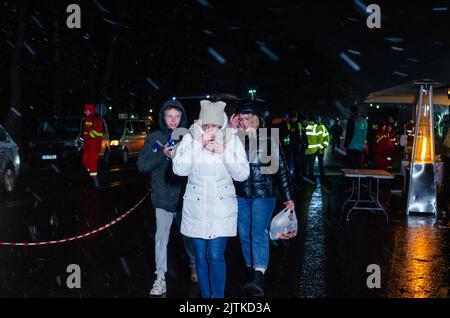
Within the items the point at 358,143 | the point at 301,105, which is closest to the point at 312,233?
the point at 358,143

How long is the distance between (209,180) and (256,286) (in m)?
1.70

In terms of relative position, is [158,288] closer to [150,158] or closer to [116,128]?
[150,158]

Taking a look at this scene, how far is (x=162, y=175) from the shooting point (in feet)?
21.3

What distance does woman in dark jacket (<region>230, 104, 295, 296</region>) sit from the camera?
6.67 metres

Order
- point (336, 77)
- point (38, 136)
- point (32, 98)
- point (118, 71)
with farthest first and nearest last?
point (336, 77) → point (118, 71) → point (32, 98) → point (38, 136)

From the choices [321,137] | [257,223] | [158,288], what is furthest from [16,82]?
[158,288]

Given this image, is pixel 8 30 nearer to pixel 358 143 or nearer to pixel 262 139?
pixel 358 143

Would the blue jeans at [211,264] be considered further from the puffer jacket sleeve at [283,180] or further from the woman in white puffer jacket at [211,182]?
the puffer jacket sleeve at [283,180]

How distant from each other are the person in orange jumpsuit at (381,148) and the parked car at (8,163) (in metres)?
9.00

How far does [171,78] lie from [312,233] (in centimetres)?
3612

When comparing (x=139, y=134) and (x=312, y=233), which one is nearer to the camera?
(x=312, y=233)

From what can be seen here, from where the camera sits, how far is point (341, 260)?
8.02 meters

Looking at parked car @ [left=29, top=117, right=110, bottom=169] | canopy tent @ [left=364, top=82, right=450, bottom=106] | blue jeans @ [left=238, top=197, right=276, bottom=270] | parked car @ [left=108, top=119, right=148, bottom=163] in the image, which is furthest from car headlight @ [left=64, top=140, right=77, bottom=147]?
blue jeans @ [left=238, top=197, right=276, bottom=270]

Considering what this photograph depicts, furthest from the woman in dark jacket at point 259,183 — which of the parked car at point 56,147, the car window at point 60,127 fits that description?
the car window at point 60,127
